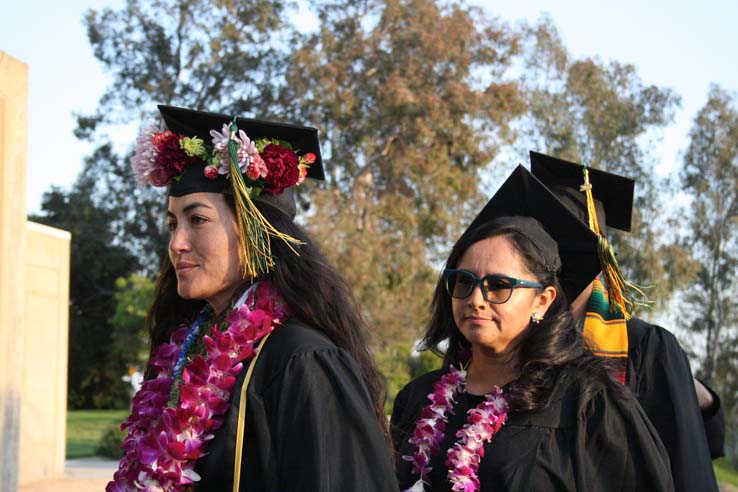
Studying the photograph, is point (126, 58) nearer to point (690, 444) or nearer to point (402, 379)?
point (402, 379)

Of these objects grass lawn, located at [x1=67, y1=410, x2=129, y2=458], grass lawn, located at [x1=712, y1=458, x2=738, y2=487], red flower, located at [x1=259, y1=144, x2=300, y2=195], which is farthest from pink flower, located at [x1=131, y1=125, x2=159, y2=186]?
grass lawn, located at [x1=67, y1=410, x2=129, y2=458]

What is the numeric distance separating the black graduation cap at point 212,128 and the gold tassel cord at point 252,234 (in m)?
0.09

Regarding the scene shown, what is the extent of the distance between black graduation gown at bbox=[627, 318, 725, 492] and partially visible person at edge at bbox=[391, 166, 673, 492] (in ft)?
1.75

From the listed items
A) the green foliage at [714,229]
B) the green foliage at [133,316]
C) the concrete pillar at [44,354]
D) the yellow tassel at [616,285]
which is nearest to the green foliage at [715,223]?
the green foliage at [714,229]

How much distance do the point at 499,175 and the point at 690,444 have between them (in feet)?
84.6

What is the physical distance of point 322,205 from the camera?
22.2m

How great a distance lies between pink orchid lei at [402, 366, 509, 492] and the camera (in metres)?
3.22

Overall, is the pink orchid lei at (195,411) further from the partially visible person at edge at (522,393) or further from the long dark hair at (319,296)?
the partially visible person at edge at (522,393)

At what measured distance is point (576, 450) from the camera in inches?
124

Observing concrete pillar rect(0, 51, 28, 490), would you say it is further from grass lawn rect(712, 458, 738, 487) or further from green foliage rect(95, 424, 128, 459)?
grass lawn rect(712, 458, 738, 487)

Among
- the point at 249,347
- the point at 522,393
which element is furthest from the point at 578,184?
the point at 249,347

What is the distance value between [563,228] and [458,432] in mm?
985

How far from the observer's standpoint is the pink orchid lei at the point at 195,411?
2.59 metres

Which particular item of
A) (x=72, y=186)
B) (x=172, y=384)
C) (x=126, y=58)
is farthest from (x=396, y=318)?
(x=172, y=384)
